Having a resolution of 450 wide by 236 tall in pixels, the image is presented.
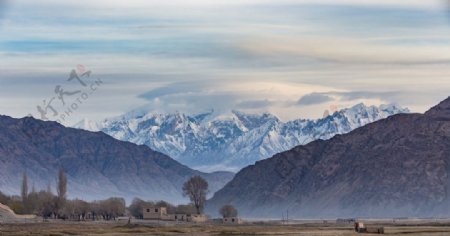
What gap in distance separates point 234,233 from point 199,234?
7070 millimetres

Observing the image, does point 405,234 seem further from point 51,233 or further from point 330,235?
point 51,233

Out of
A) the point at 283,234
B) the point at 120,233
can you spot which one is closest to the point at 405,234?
the point at 283,234

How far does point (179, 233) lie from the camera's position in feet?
606

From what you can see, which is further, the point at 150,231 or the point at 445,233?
the point at 150,231

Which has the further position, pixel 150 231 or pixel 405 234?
pixel 150 231

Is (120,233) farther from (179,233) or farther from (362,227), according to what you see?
(362,227)

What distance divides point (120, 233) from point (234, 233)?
16.7 m

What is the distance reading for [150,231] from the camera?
192625 mm

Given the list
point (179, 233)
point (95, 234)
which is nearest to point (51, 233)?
point (95, 234)

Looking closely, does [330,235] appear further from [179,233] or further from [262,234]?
[179,233]

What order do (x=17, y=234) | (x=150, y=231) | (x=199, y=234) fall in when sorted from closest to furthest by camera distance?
1. (x=17, y=234)
2. (x=199, y=234)
3. (x=150, y=231)

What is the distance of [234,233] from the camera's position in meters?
185

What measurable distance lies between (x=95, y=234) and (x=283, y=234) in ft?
88.2

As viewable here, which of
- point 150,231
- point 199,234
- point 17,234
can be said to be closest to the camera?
point 17,234
